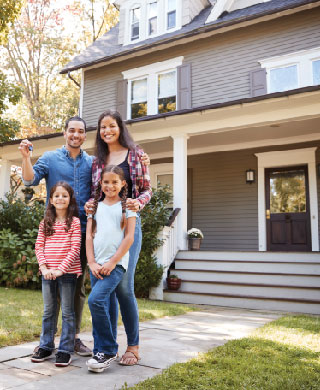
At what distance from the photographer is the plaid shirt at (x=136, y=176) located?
2738mm

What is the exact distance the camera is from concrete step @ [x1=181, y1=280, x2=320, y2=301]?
5.52 m

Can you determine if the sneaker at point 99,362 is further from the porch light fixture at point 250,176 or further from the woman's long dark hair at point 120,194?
the porch light fixture at point 250,176

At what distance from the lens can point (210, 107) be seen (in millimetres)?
6988

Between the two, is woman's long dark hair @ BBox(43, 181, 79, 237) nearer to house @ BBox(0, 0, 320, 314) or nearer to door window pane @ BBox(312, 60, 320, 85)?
house @ BBox(0, 0, 320, 314)

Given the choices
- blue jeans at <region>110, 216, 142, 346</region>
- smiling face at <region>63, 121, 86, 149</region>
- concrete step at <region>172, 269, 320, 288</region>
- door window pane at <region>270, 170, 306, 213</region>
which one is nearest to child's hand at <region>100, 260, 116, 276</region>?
blue jeans at <region>110, 216, 142, 346</region>

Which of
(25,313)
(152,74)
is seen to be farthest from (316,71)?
(25,313)

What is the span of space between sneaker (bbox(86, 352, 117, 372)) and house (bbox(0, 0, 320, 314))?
3.75 meters

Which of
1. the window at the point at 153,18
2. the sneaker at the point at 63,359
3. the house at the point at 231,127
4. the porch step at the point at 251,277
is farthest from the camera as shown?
the window at the point at 153,18

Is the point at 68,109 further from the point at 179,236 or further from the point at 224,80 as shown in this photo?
the point at 179,236

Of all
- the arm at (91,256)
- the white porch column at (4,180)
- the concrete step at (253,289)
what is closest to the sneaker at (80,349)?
the arm at (91,256)

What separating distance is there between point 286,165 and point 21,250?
19.3 feet

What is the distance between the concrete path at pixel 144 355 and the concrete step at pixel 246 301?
872mm

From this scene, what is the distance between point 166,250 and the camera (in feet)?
21.7

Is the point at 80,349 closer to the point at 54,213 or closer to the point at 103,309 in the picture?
the point at 103,309
